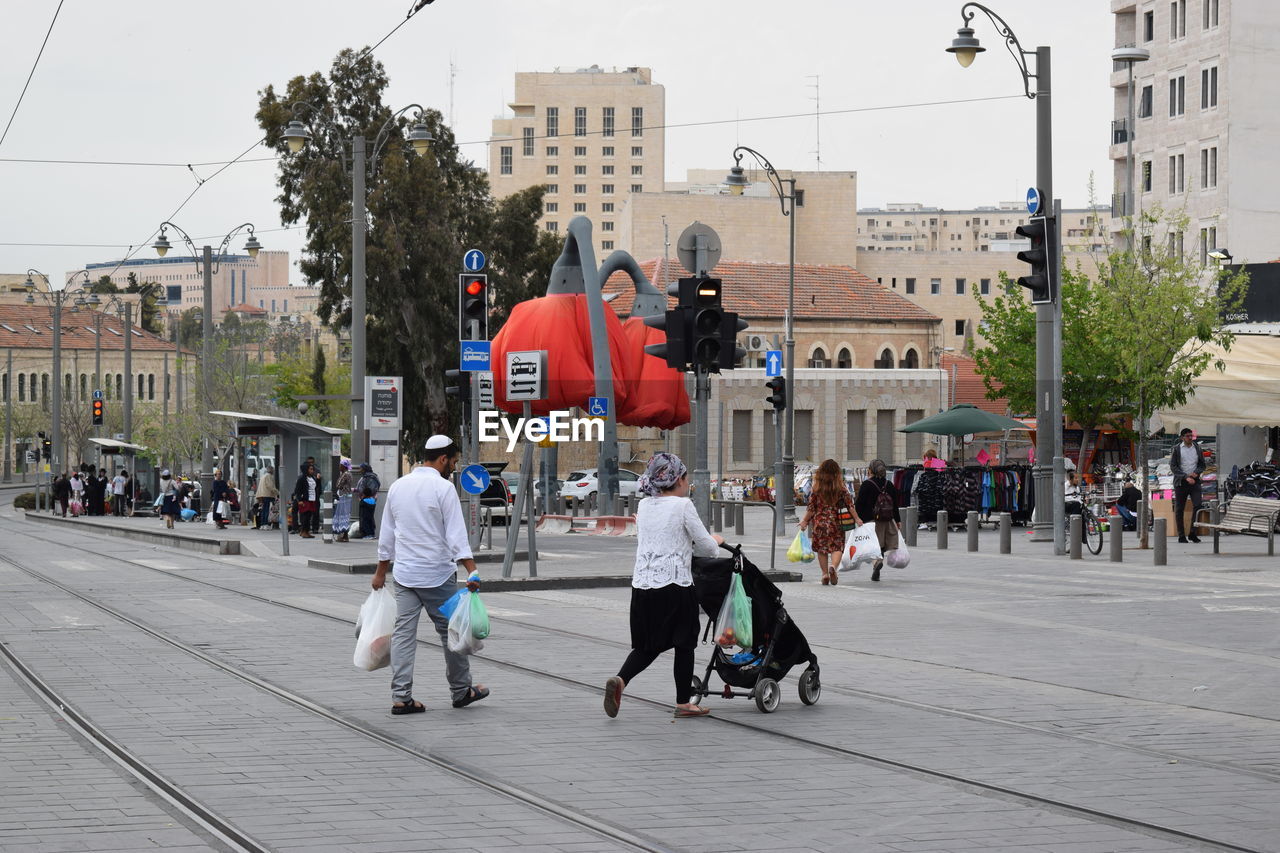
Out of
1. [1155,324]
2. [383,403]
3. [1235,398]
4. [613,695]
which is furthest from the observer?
[1235,398]

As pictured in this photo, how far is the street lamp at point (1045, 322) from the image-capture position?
26469 mm

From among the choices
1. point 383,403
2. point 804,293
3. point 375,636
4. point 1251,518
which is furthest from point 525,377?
point 804,293

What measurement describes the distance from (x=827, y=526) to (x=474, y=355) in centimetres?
512

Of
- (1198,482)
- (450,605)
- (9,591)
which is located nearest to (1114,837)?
(450,605)

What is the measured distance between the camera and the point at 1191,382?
30.0 metres

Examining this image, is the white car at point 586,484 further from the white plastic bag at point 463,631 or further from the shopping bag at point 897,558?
the white plastic bag at point 463,631

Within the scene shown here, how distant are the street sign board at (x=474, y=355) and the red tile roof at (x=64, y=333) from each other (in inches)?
3778

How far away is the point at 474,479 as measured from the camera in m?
20.9

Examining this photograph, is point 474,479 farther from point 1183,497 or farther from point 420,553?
point 1183,497

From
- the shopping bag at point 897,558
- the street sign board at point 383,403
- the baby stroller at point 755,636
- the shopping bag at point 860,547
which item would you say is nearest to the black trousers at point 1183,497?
the shopping bag at point 897,558

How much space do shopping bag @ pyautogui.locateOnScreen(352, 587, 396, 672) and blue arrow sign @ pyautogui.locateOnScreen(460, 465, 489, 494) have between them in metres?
9.67

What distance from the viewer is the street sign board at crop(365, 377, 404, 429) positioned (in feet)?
93.7

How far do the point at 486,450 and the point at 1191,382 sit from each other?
49184mm

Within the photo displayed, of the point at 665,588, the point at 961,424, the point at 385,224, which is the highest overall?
the point at 385,224
